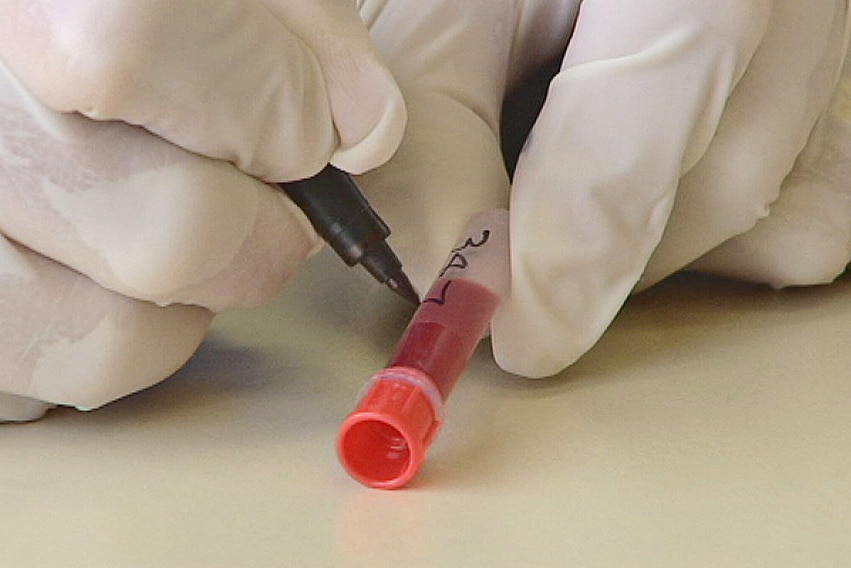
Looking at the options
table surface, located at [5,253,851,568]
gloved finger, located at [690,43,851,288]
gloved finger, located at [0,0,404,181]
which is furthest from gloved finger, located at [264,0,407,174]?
gloved finger, located at [690,43,851,288]

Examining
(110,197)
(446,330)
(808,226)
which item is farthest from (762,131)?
(110,197)

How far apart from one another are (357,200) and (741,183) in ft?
0.58

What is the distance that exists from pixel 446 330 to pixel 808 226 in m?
0.23

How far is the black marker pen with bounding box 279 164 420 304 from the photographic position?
1.56 ft

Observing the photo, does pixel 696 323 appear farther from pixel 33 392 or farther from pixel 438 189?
pixel 33 392

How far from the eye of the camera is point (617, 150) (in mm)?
510

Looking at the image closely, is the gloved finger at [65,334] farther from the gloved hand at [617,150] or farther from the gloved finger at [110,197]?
the gloved hand at [617,150]

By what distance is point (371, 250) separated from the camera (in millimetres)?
496

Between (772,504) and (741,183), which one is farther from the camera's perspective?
(741,183)

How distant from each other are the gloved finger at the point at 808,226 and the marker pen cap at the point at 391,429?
0.24 metres

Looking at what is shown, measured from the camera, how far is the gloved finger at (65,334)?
1.45 ft

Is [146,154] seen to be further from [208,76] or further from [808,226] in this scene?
[808,226]

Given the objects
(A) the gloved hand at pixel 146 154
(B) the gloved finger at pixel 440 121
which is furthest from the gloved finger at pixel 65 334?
(B) the gloved finger at pixel 440 121

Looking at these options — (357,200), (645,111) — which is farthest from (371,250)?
(645,111)
